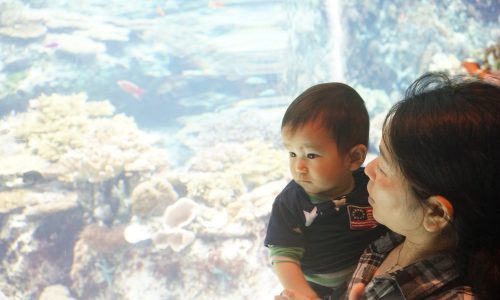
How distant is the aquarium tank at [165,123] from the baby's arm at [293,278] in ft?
13.2

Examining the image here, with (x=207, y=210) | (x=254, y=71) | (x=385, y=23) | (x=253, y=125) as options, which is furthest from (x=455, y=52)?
(x=254, y=71)

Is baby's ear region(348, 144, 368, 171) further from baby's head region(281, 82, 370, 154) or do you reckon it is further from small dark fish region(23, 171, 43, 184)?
small dark fish region(23, 171, 43, 184)

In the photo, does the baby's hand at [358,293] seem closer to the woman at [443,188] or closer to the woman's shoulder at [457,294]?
the woman at [443,188]

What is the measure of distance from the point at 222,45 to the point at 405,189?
15.9m

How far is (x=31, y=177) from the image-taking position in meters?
5.97

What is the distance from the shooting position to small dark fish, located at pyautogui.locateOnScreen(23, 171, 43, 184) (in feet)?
19.6

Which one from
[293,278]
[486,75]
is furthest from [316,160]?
[486,75]

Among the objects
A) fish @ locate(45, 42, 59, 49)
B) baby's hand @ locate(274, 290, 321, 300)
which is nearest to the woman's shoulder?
baby's hand @ locate(274, 290, 321, 300)

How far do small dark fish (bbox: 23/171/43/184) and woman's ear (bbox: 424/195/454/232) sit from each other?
6.29m

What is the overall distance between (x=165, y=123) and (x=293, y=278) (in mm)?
12114

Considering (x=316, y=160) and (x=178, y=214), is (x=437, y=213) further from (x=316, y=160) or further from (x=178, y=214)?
(x=178, y=214)

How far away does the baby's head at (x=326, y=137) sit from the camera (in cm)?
141

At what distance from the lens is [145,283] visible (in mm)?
5383

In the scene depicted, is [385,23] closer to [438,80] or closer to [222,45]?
[222,45]
